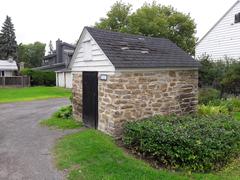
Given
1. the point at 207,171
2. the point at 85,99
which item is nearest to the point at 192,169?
the point at 207,171

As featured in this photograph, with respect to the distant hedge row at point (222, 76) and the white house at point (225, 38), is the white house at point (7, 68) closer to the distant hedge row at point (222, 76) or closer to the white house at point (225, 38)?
the white house at point (225, 38)

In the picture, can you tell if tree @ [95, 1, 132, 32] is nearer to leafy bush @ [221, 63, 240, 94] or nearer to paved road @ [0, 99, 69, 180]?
leafy bush @ [221, 63, 240, 94]

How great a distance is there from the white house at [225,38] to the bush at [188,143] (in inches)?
506

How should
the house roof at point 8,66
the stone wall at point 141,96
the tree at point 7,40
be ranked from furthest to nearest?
the tree at point 7,40, the house roof at point 8,66, the stone wall at point 141,96

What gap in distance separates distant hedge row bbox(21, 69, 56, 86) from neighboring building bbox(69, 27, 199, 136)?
24.8 m

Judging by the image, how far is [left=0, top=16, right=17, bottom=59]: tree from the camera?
49625mm

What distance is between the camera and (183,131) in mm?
6230

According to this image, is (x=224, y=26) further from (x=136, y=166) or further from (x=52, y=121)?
(x=136, y=166)

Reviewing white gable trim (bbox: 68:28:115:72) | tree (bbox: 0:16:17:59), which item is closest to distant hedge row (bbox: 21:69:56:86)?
tree (bbox: 0:16:17:59)

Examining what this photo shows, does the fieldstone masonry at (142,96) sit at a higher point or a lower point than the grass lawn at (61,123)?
higher

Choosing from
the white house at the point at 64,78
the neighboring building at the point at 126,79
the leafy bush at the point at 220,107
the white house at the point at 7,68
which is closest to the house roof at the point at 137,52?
the neighboring building at the point at 126,79

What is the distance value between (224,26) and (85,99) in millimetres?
14317

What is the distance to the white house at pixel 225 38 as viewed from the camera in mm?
18062

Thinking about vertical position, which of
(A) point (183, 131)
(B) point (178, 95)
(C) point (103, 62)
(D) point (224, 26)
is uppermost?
(D) point (224, 26)
